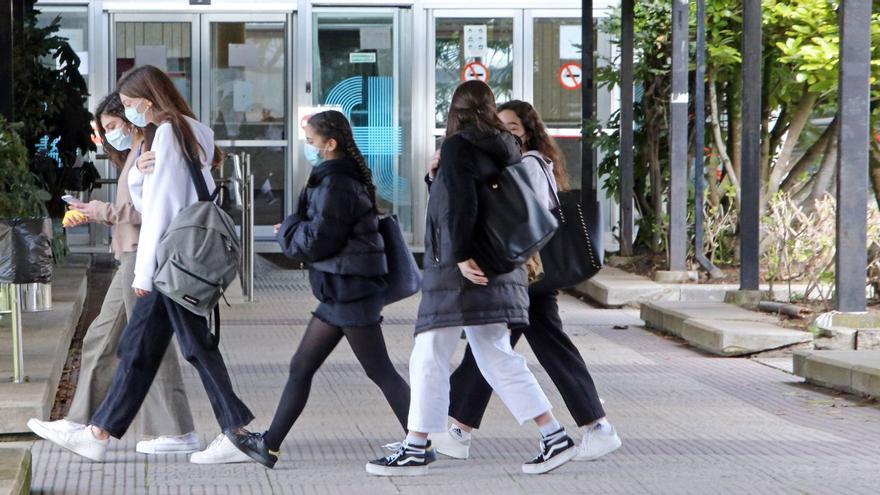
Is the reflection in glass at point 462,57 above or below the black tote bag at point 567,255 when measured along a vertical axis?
above

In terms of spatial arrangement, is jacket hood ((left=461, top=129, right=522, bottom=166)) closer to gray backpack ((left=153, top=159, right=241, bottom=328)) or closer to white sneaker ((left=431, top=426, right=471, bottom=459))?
gray backpack ((left=153, top=159, right=241, bottom=328))

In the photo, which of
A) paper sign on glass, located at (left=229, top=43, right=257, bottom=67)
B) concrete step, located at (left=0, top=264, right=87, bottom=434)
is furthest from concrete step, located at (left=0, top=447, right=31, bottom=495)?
paper sign on glass, located at (left=229, top=43, right=257, bottom=67)

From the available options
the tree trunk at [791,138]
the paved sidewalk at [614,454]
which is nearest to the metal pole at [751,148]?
the paved sidewalk at [614,454]

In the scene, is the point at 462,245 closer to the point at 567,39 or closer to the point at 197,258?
the point at 197,258

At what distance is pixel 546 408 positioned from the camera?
691 centimetres

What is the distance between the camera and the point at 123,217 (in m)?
7.31

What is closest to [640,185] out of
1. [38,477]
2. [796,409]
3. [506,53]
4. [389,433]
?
[506,53]

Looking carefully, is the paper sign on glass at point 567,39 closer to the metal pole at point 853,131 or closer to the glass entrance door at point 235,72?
the glass entrance door at point 235,72

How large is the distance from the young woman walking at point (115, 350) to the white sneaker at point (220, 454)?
26 cm

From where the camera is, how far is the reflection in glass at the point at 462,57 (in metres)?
21.8

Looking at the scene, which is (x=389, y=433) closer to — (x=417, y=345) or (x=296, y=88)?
(x=417, y=345)

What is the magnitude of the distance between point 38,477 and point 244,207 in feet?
27.9

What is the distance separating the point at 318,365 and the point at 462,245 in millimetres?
906

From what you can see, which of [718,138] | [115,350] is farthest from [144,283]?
[718,138]
